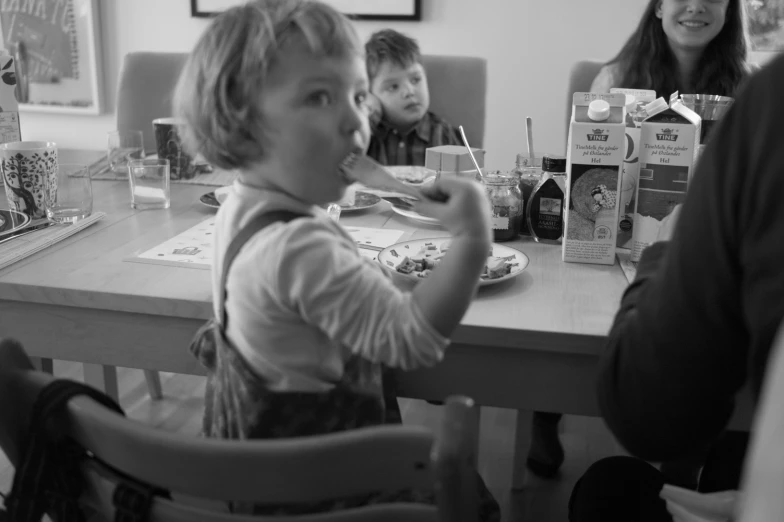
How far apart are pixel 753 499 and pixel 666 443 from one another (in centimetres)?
32

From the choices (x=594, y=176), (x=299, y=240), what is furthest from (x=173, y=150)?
(x=299, y=240)

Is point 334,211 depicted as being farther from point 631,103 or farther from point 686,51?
point 686,51

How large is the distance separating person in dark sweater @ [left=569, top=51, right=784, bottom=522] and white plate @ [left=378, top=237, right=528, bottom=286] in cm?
32

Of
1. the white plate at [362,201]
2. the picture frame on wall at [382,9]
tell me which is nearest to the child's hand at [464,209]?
the white plate at [362,201]

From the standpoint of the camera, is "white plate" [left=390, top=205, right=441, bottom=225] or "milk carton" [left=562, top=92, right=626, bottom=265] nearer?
"milk carton" [left=562, top=92, right=626, bottom=265]

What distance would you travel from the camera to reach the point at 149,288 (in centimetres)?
102

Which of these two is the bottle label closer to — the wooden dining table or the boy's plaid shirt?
the wooden dining table

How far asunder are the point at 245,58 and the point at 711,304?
0.47 metres

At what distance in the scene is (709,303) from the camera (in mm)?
615

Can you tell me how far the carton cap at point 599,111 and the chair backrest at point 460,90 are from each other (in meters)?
1.09

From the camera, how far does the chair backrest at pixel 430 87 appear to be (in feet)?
7.22

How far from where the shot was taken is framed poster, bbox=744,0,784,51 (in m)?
2.72

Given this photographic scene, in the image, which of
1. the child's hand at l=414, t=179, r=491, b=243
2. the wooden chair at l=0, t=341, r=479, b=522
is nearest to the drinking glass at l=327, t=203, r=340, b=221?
the child's hand at l=414, t=179, r=491, b=243

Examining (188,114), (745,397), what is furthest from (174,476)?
(745,397)
